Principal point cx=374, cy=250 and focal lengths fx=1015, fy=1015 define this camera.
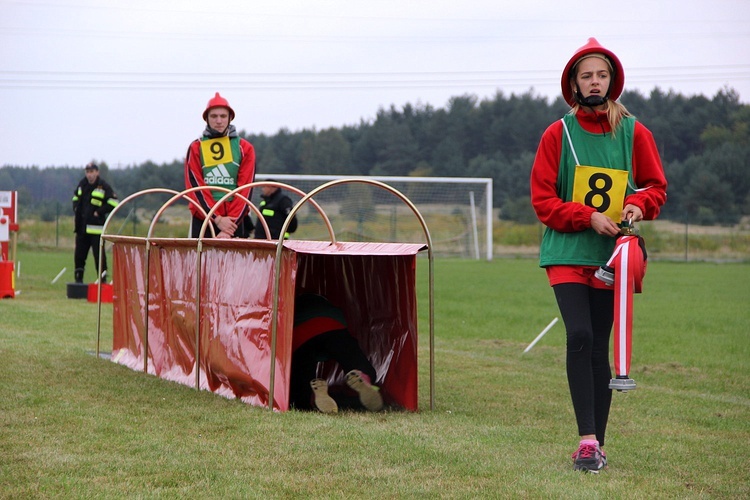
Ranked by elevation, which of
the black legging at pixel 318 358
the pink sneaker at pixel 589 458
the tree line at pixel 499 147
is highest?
the tree line at pixel 499 147

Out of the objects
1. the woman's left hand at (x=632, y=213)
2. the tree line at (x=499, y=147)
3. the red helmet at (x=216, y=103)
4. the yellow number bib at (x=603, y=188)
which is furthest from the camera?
the tree line at (x=499, y=147)

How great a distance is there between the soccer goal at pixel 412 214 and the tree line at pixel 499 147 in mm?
6862

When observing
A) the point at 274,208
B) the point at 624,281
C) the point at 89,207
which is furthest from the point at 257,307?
the point at 89,207

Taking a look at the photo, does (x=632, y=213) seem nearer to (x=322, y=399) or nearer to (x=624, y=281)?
(x=624, y=281)

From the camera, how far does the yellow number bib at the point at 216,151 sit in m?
8.54

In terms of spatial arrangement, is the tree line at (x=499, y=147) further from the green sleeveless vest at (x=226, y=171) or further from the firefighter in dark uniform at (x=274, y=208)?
the green sleeveless vest at (x=226, y=171)

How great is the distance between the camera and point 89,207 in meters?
15.7

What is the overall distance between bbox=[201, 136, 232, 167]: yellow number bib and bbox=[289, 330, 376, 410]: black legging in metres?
2.53

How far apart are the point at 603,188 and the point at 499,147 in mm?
62332

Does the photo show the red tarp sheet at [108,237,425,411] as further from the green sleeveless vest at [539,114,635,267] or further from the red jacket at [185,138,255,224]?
the green sleeveless vest at [539,114,635,267]

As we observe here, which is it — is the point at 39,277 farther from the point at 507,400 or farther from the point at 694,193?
the point at 694,193

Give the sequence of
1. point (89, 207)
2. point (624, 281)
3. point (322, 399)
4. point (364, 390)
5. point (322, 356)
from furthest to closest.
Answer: point (89, 207), point (322, 356), point (364, 390), point (322, 399), point (624, 281)

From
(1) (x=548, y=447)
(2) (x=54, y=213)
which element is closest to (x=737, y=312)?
(1) (x=548, y=447)


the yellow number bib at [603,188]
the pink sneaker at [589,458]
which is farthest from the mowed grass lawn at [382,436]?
the yellow number bib at [603,188]
